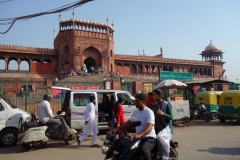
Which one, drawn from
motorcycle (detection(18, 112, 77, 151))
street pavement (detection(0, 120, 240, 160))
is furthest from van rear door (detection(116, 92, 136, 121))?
motorcycle (detection(18, 112, 77, 151))

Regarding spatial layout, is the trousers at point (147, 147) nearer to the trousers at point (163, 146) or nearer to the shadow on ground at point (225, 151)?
the trousers at point (163, 146)

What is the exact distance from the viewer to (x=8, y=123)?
6633 mm

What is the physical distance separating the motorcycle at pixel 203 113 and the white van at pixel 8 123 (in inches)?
317

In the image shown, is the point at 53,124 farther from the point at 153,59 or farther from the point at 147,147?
the point at 153,59

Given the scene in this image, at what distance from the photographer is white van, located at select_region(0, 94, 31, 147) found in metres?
6.58

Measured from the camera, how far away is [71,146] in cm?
630

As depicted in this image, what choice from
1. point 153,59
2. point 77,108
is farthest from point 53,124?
point 153,59

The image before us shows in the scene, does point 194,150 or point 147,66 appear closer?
point 194,150

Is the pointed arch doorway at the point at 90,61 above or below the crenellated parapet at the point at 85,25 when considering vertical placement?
below

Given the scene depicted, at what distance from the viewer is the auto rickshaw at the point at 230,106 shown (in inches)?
378

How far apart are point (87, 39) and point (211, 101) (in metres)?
24.5

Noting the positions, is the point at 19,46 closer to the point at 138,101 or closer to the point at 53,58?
the point at 53,58

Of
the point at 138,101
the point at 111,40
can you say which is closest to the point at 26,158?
the point at 138,101

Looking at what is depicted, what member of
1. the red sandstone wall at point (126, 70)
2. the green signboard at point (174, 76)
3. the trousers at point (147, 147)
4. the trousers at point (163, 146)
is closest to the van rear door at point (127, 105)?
the trousers at point (163, 146)
